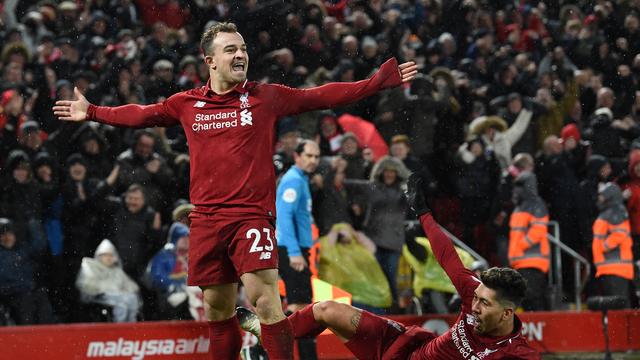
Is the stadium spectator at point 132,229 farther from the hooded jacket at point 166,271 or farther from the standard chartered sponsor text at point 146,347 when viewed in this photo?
the standard chartered sponsor text at point 146,347

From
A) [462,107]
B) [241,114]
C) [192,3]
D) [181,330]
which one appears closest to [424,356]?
[241,114]

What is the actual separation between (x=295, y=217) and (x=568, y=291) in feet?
18.5

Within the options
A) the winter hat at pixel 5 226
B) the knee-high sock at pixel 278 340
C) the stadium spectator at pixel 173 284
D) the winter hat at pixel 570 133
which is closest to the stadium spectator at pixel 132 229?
the stadium spectator at pixel 173 284

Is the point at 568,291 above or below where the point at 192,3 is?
below

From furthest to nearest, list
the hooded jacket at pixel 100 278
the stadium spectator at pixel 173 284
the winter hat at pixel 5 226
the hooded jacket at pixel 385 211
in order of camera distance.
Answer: the hooded jacket at pixel 385 211
the stadium spectator at pixel 173 284
the hooded jacket at pixel 100 278
the winter hat at pixel 5 226

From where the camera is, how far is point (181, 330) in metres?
10.1

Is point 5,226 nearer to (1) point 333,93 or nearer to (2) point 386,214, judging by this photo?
(2) point 386,214

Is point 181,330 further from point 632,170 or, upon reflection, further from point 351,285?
point 632,170

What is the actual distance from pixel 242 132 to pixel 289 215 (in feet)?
9.78

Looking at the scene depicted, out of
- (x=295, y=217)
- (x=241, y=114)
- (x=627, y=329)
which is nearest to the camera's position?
(x=241, y=114)

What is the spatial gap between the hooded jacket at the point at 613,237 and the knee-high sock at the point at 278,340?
6.68 metres

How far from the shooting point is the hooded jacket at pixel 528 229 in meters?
12.5

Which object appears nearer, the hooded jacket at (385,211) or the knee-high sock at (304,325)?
the knee-high sock at (304,325)

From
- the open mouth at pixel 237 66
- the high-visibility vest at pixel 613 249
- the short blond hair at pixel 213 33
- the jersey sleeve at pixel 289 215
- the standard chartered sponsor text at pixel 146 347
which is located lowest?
the standard chartered sponsor text at pixel 146 347
